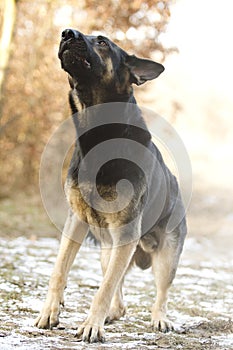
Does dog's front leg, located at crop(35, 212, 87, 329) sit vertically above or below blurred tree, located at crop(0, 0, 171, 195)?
below

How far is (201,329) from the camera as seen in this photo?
4.09 meters

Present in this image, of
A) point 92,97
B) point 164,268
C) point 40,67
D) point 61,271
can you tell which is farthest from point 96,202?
point 40,67

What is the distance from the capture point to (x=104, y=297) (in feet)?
11.7

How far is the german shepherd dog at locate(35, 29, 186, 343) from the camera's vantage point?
3.72 metres

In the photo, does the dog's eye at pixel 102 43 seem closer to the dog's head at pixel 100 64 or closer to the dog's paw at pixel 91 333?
the dog's head at pixel 100 64

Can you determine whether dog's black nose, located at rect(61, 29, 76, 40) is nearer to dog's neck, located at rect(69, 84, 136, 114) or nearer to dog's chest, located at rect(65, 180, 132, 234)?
dog's neck, located at rect(69, 84, 136, 114)

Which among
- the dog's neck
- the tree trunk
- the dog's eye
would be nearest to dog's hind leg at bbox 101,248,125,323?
the dog's neck

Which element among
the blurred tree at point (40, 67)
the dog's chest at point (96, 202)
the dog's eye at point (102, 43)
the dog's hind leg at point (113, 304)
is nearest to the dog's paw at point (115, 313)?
the dog's hind leg at point (113, 304)

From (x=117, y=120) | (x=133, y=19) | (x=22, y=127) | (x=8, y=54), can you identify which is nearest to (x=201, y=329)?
(x=117, y=120)

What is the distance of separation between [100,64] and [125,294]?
2.54 meters

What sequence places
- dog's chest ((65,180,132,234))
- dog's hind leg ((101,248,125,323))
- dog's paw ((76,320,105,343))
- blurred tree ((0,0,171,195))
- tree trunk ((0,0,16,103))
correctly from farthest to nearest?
1. blurred tree ((0,0,171,195))
2. tree trunk ((0,0,16,103))
3. dog's hind leg ((101,248,125,323))
4. dog's chest ((65,180,132,234))
5. dog's paw ((76,320,105,343))

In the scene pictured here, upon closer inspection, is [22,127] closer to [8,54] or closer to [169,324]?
[8,54]

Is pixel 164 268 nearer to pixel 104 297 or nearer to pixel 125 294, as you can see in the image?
pixel 104 297

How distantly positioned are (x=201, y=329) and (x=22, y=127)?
9992mm
